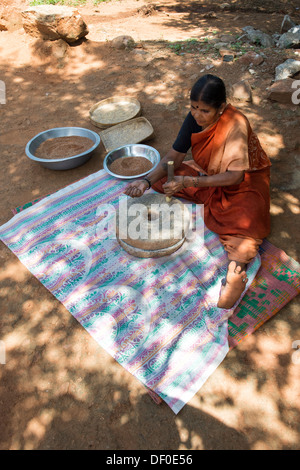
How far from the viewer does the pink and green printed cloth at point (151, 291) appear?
205 cm

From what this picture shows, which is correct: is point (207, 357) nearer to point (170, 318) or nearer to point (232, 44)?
point (170, 318)

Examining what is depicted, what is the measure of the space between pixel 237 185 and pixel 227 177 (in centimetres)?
23

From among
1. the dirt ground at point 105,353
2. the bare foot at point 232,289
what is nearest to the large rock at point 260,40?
the dirt ground at point 105,353

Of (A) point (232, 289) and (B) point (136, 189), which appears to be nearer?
(A) point (232, 289)

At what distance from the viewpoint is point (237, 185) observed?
2.53 metres

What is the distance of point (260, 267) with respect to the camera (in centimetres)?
252

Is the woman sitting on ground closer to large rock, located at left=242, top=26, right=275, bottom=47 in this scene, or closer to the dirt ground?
the dirt ground

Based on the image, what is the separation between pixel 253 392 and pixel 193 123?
1945mm

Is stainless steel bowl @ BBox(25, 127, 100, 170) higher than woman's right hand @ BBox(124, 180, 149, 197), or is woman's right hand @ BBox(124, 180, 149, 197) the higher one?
woman's right hand @ BBox(124, 180, 149, 197)

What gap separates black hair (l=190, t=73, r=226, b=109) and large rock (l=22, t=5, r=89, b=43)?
4.36 metres

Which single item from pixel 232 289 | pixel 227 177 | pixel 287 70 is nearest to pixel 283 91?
pixel 287 70

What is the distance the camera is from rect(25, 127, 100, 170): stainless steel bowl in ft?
10.9

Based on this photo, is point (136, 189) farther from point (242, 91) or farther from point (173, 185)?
point (242, 91)

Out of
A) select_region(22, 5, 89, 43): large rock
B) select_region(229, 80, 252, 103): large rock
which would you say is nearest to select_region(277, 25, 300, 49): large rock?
select_region(229, 80, 252, 103): large rock
